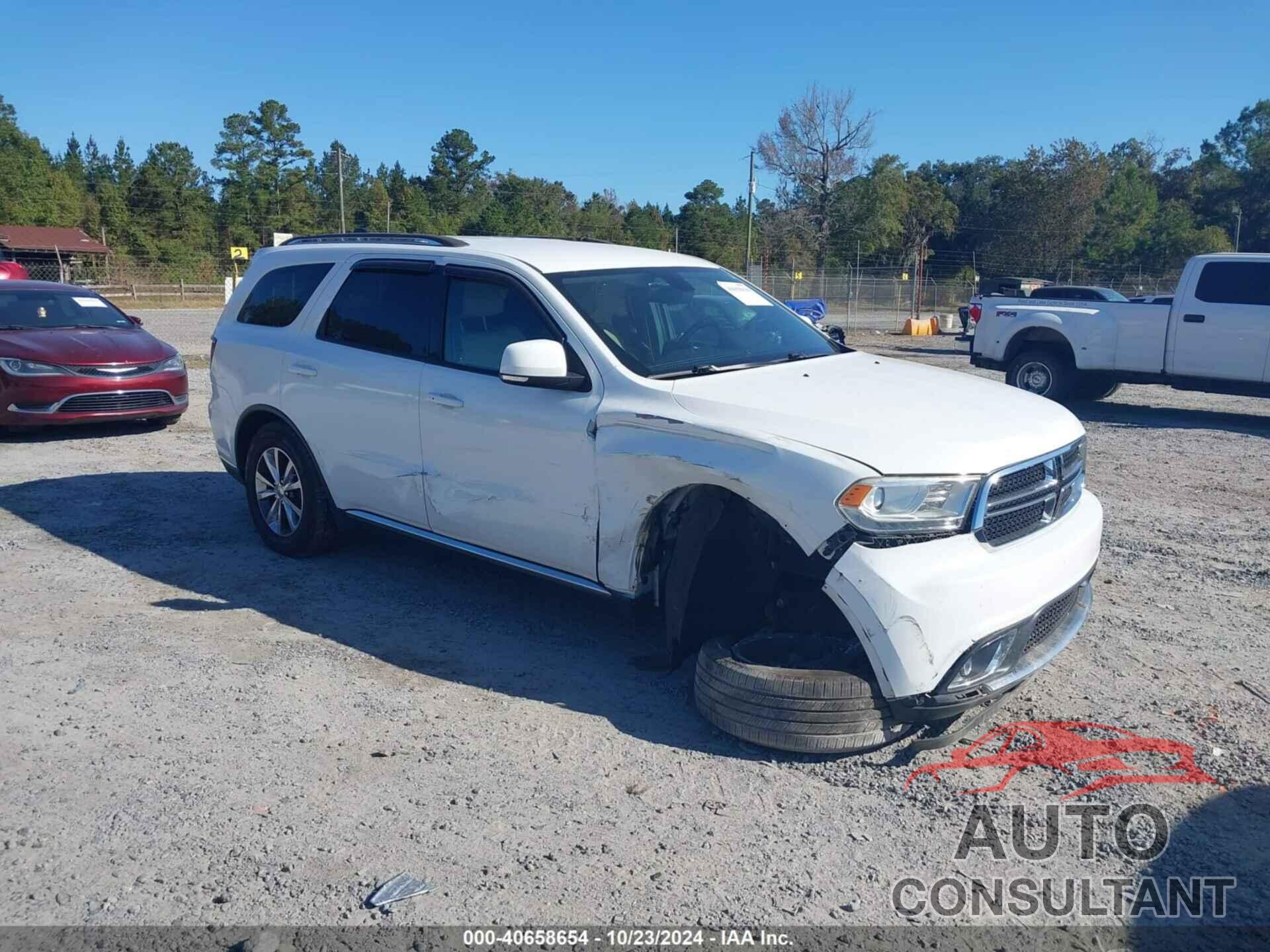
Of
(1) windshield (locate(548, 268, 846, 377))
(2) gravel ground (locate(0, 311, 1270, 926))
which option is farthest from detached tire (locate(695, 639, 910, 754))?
(1) windshield (locate(548, 268, 846, 377))

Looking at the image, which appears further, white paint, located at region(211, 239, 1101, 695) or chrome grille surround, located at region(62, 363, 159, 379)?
chrome grille surround, located at region(62, 363, 159, 379)

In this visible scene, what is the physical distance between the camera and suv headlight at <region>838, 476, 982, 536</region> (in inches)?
142

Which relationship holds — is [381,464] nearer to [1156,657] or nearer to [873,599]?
[873,599]

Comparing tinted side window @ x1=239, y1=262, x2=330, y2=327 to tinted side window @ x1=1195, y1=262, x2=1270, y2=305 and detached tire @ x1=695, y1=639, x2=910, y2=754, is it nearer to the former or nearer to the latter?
detached tire @ x1=695, y1=639, x2=910, y2=754

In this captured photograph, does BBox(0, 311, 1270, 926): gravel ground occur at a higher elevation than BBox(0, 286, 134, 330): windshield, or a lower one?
lower

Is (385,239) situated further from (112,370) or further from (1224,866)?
(112,370)

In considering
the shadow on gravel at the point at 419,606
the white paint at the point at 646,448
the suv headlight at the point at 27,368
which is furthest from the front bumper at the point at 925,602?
the suv headlight at the point at 27,368

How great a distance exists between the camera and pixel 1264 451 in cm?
1081

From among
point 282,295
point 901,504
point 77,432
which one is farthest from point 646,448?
point 77,432

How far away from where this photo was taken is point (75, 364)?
1023 centimetres

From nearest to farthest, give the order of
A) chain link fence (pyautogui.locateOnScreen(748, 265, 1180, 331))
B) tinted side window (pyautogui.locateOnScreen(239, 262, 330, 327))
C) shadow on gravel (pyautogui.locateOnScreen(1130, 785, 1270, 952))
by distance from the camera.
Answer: shadow on gravel (pyautogui.locateOnScreen(1130, 785, 1270, 952)), tinted side window (pyautogui.locateOnScreen(239, 262, 330, 327)), chain link fence (pyautogui.locateOnScreen(748, 265, 1180, 331))

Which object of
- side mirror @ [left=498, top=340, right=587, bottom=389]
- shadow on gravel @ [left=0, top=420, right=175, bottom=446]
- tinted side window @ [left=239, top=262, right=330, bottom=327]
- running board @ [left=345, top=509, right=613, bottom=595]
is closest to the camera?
side mirror @ [left=498, top=340, right=587, bottom=389]

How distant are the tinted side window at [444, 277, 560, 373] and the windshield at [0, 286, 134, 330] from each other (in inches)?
304

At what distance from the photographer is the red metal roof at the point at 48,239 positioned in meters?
63.9
